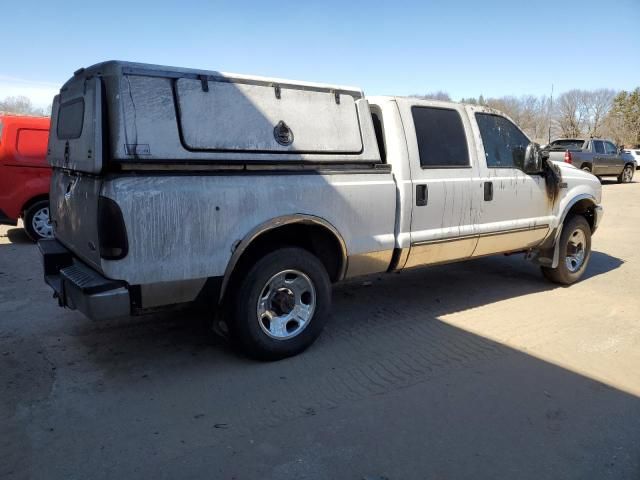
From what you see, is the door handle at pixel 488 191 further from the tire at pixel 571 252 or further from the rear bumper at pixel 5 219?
the rear bumper at pixel 5 219

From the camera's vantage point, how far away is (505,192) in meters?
5.39

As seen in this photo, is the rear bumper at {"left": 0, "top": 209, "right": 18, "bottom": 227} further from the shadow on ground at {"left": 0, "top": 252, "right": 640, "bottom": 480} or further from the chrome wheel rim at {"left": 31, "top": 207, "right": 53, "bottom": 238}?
the shadow on ground at {"left": 0, "top": 252, "right": 640, "bottom": 480}

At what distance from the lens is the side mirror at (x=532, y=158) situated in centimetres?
549

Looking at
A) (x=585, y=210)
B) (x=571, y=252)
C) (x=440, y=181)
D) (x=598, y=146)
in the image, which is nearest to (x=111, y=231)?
(x=440, y=181)

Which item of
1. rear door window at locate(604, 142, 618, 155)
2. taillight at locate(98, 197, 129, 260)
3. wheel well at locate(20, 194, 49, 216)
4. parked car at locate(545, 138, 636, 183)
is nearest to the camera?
taillight at locate(98, 197, 129, 260)

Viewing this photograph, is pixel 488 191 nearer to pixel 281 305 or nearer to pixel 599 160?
pixel 281 305

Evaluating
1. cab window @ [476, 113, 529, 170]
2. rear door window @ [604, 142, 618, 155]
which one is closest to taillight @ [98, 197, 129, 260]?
cab window @ [476, 113, 529, 170]

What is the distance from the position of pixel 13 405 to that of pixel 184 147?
1981 millimetres

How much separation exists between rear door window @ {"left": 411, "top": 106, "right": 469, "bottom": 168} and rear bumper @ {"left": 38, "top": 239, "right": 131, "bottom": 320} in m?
2.81

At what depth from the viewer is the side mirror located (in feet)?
18.0

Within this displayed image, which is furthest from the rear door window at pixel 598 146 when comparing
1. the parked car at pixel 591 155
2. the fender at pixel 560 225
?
the fender at pixel 560 225

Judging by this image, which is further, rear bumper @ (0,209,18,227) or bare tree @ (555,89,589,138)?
bare tree @ (555,89,589,138)

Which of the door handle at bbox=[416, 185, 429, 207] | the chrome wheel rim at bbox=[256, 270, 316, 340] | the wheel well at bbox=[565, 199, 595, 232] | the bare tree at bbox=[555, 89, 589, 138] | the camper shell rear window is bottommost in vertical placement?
the chrome wheel rim at bbox=[256, 270, 316, 340]

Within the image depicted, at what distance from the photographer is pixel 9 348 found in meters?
4.13
